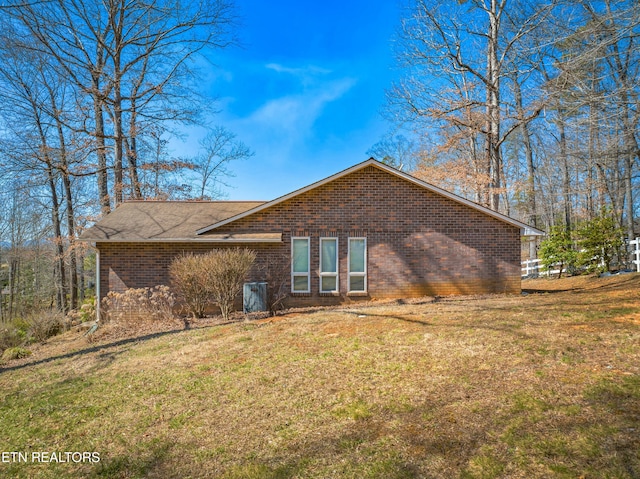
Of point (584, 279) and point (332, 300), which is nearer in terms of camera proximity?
point (332, 300)

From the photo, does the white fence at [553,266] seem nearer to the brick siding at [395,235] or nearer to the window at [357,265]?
the brick siding at [395,235]

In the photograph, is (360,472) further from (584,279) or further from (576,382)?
(584,279)

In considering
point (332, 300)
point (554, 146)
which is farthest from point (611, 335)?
point (554, 146)

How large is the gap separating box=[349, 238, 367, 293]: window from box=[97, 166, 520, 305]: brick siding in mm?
159

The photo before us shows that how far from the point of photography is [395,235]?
1301 cm

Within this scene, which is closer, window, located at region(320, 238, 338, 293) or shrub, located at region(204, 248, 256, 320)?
shrub, located at region(204, 248, 256, 320)

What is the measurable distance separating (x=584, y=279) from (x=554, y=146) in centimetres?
1390

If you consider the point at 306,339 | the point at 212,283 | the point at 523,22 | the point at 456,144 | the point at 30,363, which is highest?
the point at 523,22

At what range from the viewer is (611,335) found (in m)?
6.30

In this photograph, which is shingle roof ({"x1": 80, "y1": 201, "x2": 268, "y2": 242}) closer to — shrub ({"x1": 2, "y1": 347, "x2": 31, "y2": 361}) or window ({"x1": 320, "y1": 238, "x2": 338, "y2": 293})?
window ({"x1": 320, "y1": 238, "x2": 338, "y2": 293})

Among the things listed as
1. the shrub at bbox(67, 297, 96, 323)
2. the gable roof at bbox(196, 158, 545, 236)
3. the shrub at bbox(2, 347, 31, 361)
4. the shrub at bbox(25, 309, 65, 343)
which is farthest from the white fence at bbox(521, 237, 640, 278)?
the shrub at bbox(25, 309, 65, 343)

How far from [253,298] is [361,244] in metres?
3.87

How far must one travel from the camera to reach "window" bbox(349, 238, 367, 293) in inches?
510

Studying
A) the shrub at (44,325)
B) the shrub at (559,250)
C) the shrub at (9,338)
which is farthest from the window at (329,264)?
the shrub at (559,250)
